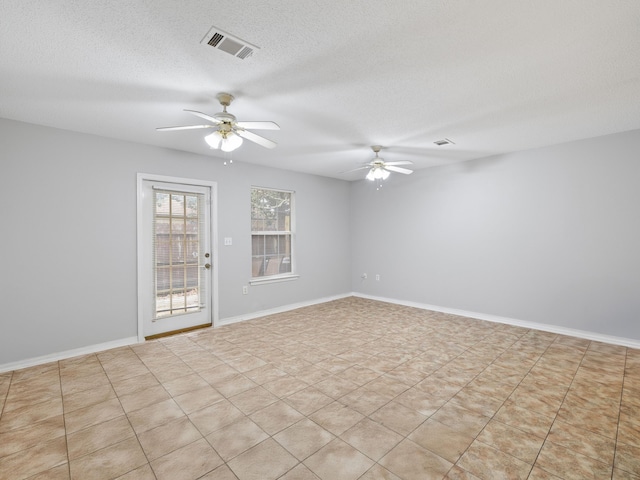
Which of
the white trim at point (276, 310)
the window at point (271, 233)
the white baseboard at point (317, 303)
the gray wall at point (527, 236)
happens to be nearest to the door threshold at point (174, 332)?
the white baseboard at point (317, 303)

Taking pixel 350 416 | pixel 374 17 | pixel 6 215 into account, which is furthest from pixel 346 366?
pixel 6 215

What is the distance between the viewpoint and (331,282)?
6.27 meters

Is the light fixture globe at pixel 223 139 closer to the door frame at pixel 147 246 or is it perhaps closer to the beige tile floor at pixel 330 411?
the door frame at pixel 147 246

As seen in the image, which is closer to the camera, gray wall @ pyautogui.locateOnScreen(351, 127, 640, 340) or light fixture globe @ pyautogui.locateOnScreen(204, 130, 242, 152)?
light fixture globe @ pyautogui.locateOnScreen(204, 130, 242, 152)

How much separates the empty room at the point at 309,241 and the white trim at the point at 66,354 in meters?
0.02

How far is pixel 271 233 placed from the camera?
543 cm

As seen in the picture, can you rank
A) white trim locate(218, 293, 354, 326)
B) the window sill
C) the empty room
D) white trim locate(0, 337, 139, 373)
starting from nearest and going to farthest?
the empty room < white trim locate(0, 337, 139, 373) < white trim locate(218, 293, 354, 326) < the window sill

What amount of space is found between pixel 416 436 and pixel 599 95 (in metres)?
3.26

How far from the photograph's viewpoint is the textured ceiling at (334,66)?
1684 millimetres

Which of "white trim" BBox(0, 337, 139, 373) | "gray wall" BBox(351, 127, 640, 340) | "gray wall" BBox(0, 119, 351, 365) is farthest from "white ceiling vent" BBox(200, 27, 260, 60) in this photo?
"gray wall" BBox(351, 127, 640, 340)

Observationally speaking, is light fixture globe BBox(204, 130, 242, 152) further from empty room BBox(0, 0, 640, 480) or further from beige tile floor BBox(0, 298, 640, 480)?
beige tile floor BBox(0, 298, 640, 480)

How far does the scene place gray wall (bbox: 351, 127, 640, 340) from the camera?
366cm

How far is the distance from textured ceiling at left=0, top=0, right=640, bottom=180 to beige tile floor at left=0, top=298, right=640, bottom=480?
258 centimetres

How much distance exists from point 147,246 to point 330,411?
3147 millimetres
